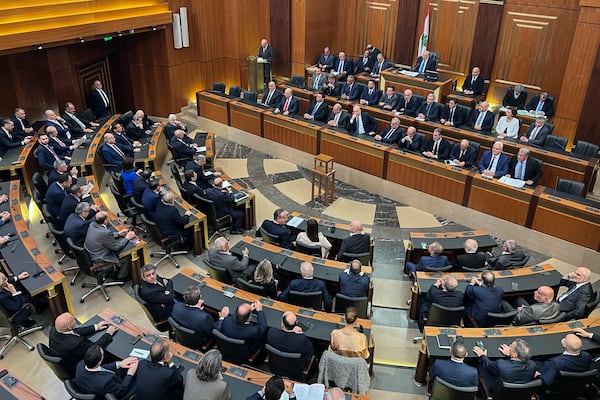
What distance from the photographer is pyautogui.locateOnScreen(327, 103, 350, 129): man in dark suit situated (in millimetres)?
11870

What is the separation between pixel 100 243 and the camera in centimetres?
749

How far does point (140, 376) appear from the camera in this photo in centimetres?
490

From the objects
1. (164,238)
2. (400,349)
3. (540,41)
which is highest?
(540,41)

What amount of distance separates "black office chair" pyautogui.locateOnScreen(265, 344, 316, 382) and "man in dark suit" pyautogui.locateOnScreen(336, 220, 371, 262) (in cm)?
228

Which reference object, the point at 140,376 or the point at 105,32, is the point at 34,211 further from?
the point at 140,376

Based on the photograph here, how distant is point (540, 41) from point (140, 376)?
12.8m

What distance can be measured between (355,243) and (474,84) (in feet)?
26.4

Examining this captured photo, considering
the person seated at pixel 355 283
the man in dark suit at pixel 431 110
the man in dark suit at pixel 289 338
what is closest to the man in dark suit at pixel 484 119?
the man in dark suit at pixel 431 110

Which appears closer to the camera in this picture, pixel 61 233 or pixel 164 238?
pixel 61 233

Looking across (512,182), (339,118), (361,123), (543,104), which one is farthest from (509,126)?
(339,118)

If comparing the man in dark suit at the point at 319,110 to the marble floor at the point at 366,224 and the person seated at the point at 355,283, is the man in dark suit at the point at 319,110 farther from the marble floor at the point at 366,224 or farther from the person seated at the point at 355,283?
the person seated at the point at 355,283

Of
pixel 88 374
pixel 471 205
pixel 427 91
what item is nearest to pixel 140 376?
pixel 88 374

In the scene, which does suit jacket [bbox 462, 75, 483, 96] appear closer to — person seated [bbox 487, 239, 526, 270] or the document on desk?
the document on desk

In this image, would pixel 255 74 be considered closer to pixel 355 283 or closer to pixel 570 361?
pixel 355 283
